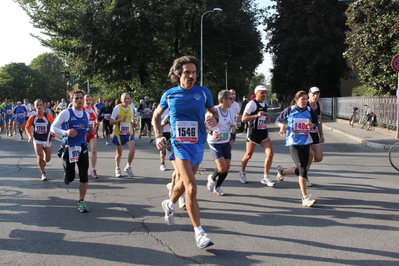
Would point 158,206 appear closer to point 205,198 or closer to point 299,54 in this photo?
point 205,198

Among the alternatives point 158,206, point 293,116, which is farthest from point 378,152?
point 158,206

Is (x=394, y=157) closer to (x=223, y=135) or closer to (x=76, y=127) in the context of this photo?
(x=223, y=135)

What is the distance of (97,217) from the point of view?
5.52 metres

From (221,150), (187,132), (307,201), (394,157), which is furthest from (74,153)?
(394,157)

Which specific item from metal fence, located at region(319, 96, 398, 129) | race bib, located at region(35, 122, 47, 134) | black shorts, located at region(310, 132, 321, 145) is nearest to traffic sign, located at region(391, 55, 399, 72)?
metal fence, located at region(319, 96, 398, 129)

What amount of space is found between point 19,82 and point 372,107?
7016cm

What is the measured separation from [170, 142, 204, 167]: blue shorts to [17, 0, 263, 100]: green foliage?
24472mm

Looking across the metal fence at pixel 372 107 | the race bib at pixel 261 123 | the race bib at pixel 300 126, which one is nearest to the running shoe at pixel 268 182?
the race bib at pixel 261 123

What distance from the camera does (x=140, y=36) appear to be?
2836cm

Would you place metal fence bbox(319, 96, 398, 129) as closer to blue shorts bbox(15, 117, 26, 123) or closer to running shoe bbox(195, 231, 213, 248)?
running shoe bbox(195, 231, 213, 248)

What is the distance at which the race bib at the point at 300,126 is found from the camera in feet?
20.2

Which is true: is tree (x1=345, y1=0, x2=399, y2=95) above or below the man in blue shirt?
above

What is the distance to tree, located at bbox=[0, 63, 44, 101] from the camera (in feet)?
240

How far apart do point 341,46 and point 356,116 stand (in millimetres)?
14040
